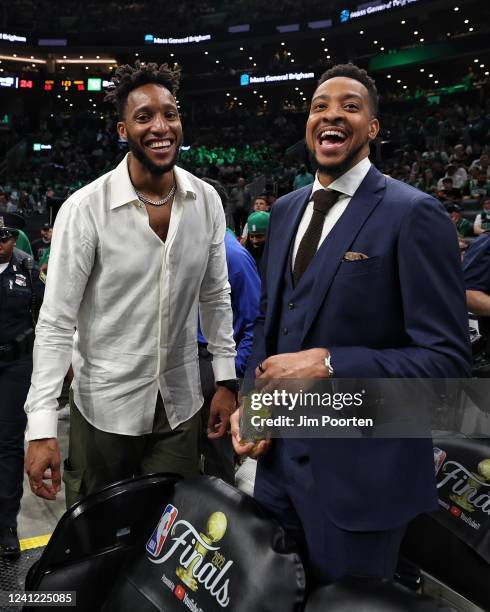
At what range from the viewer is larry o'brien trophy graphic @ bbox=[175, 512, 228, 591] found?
1545 millimetres

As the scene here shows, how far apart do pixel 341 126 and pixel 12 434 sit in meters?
2.46

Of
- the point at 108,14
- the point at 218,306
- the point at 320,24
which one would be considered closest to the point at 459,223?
the point at 218,306

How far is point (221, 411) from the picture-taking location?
7.40 feet

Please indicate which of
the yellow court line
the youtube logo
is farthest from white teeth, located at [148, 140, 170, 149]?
the yellow court line

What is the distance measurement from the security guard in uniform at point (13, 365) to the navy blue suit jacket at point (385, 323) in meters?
2.19

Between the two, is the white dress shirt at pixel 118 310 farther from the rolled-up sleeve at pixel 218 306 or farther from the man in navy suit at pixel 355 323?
the man in navy suit at pixel 355 323

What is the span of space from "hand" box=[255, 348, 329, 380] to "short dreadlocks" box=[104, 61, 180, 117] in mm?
1182

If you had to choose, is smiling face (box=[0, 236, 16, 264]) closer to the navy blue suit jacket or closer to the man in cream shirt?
the man in cream shirt

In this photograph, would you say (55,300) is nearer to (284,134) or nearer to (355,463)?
(355,463)

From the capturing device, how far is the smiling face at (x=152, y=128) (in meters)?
2.07

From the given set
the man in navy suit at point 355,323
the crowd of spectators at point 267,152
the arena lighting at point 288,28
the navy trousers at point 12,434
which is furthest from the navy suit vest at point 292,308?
the arena lighting at point 288,28

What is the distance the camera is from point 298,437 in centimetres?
153

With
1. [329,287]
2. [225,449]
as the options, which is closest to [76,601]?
[329,287]

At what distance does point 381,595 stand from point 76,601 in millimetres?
827
